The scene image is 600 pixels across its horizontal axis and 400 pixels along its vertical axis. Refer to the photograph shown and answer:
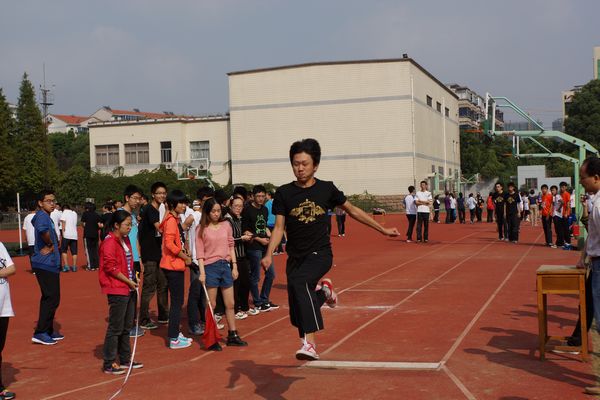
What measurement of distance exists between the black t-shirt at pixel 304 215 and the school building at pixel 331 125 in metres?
53.1

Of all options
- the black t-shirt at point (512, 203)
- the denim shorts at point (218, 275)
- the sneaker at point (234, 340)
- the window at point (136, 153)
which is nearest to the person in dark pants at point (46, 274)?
the denim shorts at point (218, 275)

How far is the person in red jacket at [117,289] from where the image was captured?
766 cm

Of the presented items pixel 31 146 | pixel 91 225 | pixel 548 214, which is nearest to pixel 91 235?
pixel 91 225

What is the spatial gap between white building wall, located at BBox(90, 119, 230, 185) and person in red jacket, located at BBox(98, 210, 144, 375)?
57.0 m

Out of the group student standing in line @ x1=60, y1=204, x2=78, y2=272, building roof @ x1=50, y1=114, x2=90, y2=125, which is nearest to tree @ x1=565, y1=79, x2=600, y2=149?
student standing in line @ x1=60, y1=204, x2=78, y2=272

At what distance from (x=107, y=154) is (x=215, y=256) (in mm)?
63229

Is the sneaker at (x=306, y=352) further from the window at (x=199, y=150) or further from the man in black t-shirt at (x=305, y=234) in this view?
the window at (x=199, y=150)

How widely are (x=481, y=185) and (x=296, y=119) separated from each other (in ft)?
84.8

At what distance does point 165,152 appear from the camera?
66875 mm

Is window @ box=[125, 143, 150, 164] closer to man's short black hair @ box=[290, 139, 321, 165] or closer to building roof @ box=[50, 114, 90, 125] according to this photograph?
man's short black hair @ box=[290, 139, 321, 165]

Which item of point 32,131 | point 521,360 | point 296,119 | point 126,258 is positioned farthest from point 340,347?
point 32,131

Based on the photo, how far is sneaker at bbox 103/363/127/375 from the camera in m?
7.50

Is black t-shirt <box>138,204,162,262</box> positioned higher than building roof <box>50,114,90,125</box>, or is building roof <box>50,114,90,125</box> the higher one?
building roof <box>50,114,90,125</box>

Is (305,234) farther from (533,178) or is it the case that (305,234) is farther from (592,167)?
(533,178)
